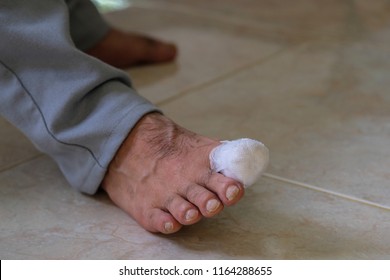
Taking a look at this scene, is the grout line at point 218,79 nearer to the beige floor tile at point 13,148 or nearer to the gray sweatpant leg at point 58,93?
the beige floor tile at point 13,148

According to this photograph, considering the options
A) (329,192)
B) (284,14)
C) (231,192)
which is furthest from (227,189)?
(284,14)

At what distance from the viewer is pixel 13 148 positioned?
114 cm

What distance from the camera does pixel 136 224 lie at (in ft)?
2.91

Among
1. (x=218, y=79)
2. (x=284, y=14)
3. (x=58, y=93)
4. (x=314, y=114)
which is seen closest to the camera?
(x=58, y=93)

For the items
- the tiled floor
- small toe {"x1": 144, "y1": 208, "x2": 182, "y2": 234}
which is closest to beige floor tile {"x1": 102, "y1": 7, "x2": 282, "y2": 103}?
the tiled floor

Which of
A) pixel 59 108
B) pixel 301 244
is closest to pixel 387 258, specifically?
pixel 301 244

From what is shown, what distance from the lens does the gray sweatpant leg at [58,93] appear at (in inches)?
35.6

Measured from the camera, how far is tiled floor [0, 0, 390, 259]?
83 cm

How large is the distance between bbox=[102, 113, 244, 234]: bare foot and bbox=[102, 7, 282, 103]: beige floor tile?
1.51 ft

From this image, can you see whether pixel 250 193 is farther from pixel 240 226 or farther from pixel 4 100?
pixel 4 100

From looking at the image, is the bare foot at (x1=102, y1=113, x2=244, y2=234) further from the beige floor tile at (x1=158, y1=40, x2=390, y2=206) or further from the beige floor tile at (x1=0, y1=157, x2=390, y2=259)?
the beige floor tile at (x1=158, y1=40, x2=390, y2=206)

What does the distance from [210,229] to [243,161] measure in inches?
4.7

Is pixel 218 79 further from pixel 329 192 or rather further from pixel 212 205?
pixel 212 205

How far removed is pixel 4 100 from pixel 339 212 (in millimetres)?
510
